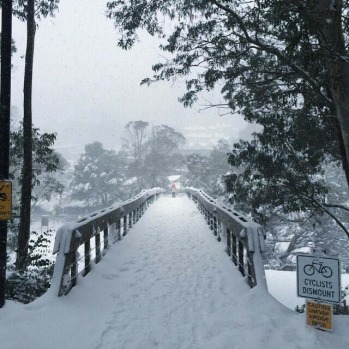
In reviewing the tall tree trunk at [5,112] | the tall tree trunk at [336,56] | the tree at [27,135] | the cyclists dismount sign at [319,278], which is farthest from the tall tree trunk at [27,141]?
the tall tree trunk at [336,56]

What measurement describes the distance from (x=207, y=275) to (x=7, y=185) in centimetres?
400

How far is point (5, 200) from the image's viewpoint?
188 inches

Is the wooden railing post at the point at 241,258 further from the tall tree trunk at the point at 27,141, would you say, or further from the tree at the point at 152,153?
the tree at the point at 152,153

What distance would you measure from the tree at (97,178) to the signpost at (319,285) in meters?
58.8

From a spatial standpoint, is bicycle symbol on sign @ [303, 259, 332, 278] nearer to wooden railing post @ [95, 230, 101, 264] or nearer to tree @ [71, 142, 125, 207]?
wooden railing post @ [95, 230, 101, 264]

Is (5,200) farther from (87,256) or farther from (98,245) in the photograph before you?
(98,245)

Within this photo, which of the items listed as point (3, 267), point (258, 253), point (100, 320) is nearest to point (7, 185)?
point (3, 267)

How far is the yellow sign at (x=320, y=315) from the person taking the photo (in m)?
3.99

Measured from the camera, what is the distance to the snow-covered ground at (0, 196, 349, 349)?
3.98 m

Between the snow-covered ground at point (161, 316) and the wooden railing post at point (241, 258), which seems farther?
the wooden railing post at point (241, 258)

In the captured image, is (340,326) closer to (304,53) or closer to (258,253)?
(258,253)

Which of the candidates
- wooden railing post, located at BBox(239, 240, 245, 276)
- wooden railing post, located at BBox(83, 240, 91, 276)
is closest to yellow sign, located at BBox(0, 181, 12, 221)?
wooden railing post, located at BBox(83, 240, 91, 276)

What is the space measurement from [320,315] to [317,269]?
20.4 inches

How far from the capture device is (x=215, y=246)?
945cm
